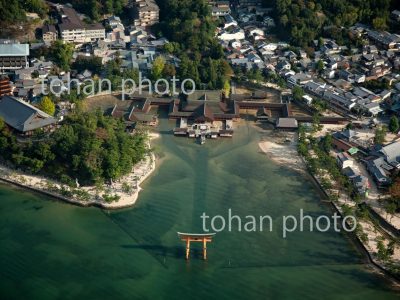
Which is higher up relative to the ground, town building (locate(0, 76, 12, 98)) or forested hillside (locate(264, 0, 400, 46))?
forested hillside (locate(264, 0, 400, 46))

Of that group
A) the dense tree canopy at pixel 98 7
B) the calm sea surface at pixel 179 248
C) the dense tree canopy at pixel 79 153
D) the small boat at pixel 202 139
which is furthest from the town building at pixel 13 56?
the small boat at pixel 202 139

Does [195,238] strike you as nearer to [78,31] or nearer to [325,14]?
[78,31]

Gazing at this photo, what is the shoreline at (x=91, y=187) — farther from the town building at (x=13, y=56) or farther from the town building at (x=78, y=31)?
the town building at (x=78, y=31)

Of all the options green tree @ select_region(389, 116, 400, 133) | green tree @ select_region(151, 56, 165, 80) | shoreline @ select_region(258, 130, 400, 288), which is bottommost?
shoreline @ select_region(258, 130, 400, 288)

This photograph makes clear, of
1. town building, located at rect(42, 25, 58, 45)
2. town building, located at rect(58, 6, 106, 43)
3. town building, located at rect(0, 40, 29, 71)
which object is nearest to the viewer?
town building, located at rect(0, 40, 29, 71)

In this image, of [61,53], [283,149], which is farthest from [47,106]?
[283,149]

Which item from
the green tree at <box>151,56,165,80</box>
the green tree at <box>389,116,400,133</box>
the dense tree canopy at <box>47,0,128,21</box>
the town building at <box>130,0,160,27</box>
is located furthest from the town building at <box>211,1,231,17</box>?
the green tree at <box>389,116,400,133</box>

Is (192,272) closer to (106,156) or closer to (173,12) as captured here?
(106,156)

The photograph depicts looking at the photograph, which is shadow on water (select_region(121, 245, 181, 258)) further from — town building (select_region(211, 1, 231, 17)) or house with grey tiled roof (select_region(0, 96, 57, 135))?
town building (select_region(211, 1, 231, 17))

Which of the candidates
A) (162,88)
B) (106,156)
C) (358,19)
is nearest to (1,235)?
(106,156)
